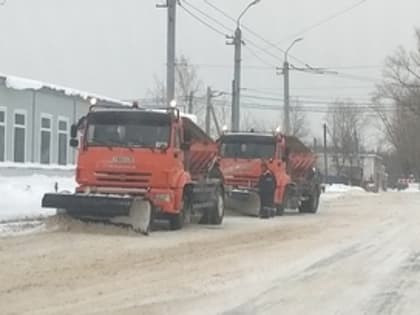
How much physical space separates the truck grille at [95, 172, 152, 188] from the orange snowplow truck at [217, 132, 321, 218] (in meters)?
7.95

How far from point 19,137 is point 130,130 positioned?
1662 centimetres

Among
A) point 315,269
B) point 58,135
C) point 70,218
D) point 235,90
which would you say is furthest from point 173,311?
point 235,90

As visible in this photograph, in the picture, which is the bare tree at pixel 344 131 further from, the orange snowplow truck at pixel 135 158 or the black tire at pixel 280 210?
the orange snowplow truck at pixel 135 158

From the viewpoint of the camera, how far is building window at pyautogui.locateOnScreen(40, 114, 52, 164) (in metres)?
39.5

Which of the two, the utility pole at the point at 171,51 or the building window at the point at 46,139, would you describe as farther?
the building window at the point at 46,139

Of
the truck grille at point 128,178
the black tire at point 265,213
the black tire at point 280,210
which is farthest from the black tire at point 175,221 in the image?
the black tire at point 280,210

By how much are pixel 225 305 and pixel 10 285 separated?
3057 millimetres

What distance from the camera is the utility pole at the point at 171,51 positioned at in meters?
32.6

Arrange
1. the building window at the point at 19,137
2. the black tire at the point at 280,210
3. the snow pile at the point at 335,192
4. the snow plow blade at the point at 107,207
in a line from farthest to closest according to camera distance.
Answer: the snow pile at the point at 335,192
the building window at the point at 19,137
the black tire at the point at 280,210
the snow plow blade at the point at 107,207

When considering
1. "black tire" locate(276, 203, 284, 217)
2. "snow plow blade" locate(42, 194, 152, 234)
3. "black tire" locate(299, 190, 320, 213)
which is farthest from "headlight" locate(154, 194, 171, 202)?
"black tire" locate(299, 190, 320, 213)

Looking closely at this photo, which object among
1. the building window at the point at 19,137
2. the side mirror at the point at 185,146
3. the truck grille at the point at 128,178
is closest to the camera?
the truck grille at the point at 128,178

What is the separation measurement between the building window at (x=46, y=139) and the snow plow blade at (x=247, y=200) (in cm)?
1181

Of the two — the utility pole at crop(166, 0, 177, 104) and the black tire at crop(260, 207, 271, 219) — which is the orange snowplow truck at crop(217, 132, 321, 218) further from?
the utility pole at crop(166, 0, 177, 104)

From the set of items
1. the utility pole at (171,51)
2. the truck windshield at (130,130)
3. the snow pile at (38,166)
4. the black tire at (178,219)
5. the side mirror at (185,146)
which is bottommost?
the black tire at (178,219)
